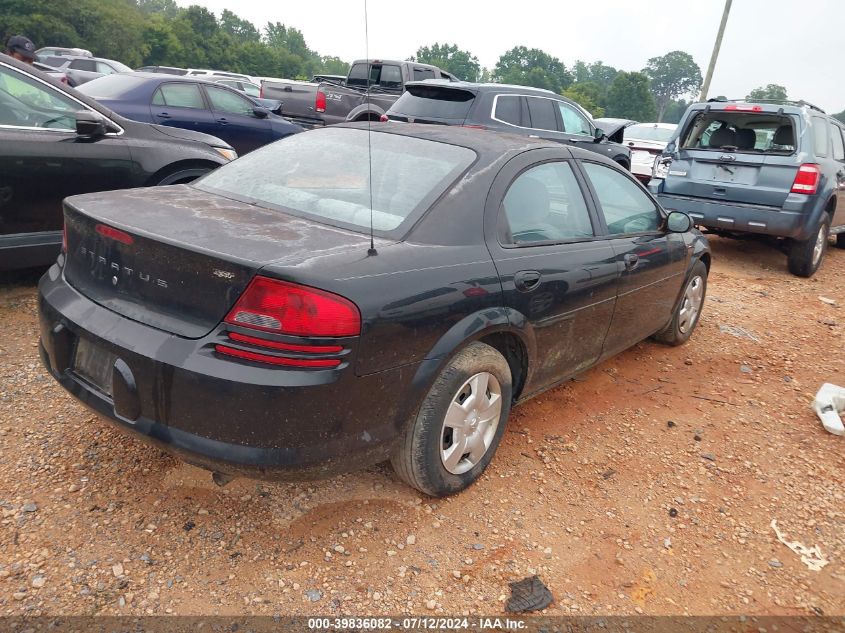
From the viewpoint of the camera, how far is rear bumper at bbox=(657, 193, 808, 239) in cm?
707

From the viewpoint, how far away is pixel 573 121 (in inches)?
370

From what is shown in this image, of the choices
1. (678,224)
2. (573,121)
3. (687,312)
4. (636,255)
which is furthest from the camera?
(573,121)

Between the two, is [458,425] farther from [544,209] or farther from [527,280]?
[544,209]

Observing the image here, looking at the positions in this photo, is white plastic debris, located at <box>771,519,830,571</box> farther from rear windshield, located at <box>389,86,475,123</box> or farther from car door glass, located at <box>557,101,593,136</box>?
car door glass, located at <box>557,101,593,136</box>

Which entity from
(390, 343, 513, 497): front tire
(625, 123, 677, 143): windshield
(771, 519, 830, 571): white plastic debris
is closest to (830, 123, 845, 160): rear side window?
(625, 123, 677, 143): windshield

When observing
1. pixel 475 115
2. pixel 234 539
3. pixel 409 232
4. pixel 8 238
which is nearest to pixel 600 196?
pixel 409 232

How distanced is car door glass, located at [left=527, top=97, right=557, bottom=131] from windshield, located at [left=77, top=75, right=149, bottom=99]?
5158 millimetres

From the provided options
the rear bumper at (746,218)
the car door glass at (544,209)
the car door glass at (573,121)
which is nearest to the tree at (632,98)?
the car door glass at (573,121)

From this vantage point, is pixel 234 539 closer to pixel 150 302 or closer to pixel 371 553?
pixel 371 553

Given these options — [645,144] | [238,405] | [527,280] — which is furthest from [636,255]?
[645,144]

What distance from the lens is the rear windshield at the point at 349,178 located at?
2752 millimetres

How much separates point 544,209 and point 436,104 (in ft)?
17.8

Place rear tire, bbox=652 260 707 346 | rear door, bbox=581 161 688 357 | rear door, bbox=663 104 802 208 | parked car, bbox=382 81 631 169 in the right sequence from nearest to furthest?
rear door, bbox=581 161 688 357
rear tire, bbox=652 260 707 346
rear door, bbox=663 104 802 208
parked car, bbox=382 81 631 169

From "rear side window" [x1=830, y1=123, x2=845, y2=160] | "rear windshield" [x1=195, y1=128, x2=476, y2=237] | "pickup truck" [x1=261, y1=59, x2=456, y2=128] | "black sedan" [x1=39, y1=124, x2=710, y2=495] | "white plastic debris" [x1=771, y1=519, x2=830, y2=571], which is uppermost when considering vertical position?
"pickup truck" [x1=261, y1=59, x2=456, y2=128]
